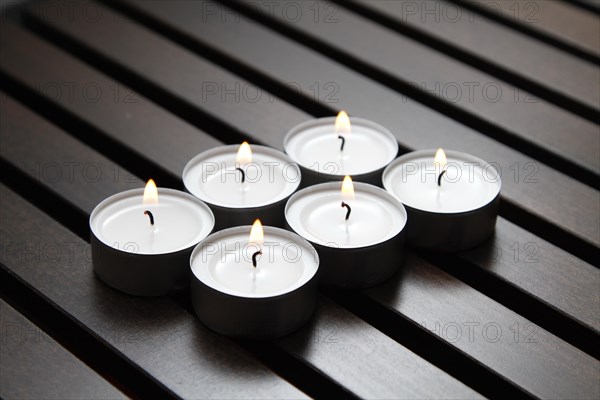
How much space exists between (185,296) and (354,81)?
51cm

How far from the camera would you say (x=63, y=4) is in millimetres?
1686

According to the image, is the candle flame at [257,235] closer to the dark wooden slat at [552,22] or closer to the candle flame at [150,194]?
the candle flame at [150,194]

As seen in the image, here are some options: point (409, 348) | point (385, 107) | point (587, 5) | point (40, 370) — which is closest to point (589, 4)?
point (587, 5)

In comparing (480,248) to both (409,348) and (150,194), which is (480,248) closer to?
(409,348)

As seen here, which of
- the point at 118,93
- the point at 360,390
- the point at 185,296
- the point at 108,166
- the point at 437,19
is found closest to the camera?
the point at 360,390

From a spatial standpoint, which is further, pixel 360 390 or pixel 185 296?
pixel 185 296

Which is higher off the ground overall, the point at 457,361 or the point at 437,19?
the point at 437,19

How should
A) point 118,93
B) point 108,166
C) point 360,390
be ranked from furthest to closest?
point 118,93
point 108,166
point 360,390

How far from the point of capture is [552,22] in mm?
1640

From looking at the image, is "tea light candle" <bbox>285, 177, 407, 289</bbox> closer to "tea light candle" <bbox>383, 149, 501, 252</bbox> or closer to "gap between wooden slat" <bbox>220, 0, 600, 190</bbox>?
"tea light candle" <bbox>383, 149, 501, 252</bbox>

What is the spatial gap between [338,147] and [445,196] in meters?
0.16

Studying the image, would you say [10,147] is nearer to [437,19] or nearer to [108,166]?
[108,166]

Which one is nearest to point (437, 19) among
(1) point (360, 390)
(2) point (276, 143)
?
(2) point (276, 143)

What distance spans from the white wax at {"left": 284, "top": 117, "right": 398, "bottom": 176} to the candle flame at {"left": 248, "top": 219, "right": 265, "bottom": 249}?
0.51ft
